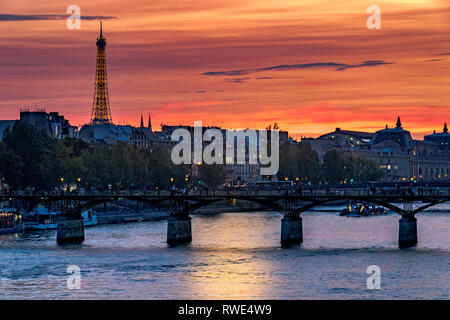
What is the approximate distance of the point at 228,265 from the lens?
78.2 metres

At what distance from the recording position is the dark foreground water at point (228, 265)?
66.0 m

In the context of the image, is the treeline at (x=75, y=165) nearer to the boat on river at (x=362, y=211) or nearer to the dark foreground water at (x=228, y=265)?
the dark foreground water at (x=228, y=265)

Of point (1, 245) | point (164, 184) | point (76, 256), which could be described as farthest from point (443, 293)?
point (164, 184)

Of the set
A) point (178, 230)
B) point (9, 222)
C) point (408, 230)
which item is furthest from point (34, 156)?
point (408, 230)

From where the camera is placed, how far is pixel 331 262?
79.9 meters

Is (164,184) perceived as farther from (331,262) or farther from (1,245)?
(331,262)

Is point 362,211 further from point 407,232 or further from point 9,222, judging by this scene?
point 407,232

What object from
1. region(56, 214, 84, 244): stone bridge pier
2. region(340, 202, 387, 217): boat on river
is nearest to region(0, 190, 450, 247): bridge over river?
region(56, 214, 84, 244): stone bridge pier

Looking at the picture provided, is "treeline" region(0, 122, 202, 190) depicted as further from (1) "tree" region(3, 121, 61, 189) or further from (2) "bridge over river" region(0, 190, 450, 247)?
(2) "bridge over river" region(0, 190, 450, 247)

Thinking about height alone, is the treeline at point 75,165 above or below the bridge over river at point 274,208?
above

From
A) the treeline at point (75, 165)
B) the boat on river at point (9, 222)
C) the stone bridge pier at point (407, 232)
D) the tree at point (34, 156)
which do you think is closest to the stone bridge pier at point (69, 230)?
the boat on river at point (9, 222)

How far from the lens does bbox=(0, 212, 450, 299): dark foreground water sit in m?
66.0
